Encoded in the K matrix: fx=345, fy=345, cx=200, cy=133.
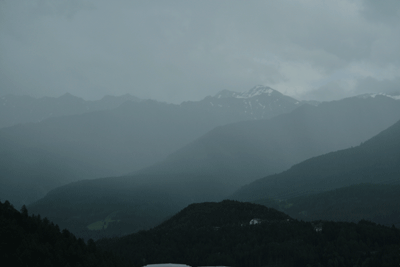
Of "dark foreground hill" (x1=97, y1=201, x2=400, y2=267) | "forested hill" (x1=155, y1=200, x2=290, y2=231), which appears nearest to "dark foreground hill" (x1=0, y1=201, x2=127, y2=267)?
"dark foreground hill" (x1=97, y1=201, x2=400, y2=267)

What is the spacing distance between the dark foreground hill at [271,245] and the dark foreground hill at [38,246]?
2976 cm

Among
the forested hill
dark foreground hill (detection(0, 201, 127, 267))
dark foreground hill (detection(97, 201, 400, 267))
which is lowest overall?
dark foreground hill (detection(97, 201, 400, 267))

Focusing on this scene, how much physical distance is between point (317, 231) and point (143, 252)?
4547 cm

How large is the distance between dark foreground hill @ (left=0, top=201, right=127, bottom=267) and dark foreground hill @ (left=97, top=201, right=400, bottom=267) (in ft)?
97.6

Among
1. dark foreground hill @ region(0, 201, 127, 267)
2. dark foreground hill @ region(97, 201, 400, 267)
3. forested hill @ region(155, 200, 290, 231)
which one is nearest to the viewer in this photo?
dark foreground hill @ region(0, 201, 127, 267)

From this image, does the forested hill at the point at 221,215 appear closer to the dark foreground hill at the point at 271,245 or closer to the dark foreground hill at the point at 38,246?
the dark foreground hill at the point at 271,245

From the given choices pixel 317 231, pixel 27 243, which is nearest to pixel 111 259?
pixel 27 243

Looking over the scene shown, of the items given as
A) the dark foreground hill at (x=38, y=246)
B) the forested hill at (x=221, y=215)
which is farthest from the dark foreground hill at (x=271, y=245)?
the dark foreground hill at (x=38, y=246)

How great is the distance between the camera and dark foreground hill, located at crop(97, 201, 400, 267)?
7256 centimetres

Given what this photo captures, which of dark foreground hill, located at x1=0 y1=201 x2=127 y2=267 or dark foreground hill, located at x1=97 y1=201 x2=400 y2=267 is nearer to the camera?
dark foreground hill, located at x1=0 y1=201 x2=127 y2=267

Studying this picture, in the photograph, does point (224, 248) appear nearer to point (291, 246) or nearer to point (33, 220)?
point (291, 246)

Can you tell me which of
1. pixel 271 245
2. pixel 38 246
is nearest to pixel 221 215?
pixel 271 245

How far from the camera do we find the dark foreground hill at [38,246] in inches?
1850

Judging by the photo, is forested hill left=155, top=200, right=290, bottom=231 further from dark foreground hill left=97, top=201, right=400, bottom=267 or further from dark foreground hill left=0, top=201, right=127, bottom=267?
dark foreground hill left=0, top=201, right=127, bottom=267
